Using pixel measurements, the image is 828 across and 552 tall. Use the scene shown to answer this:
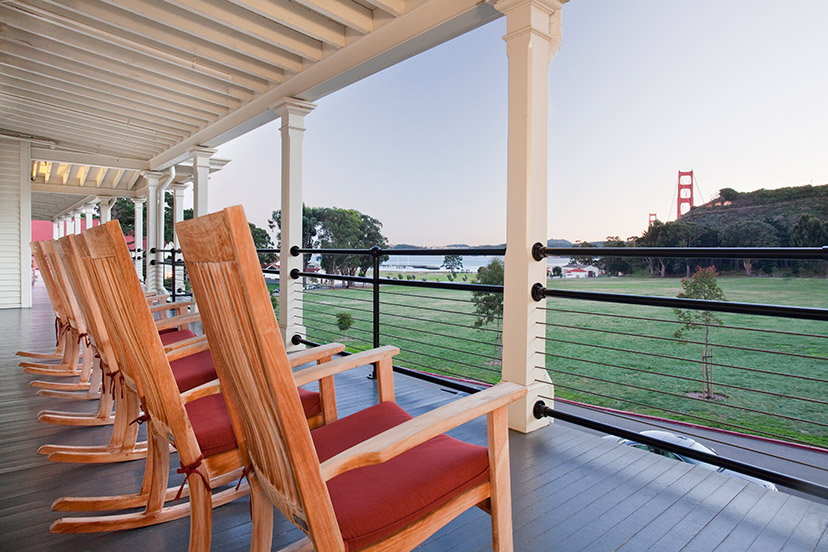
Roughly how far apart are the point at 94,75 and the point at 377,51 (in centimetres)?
288

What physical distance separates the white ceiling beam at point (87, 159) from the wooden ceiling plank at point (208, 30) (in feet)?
18.2

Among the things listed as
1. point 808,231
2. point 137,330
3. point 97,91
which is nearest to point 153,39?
point 97,91

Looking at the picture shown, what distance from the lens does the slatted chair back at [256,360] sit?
0.73 metres

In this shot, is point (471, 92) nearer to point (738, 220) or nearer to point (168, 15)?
point (738, 220)

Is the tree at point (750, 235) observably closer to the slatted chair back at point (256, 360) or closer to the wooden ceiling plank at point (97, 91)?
the wooden ceiling plank at point (97, 91)

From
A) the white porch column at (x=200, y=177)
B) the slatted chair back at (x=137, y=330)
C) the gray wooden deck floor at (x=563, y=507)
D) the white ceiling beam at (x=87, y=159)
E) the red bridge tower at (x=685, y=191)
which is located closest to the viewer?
the slatted chair back at (x=137, y=330)

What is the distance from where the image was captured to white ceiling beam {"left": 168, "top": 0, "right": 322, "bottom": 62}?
3.12m

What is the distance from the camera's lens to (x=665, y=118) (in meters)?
17.6

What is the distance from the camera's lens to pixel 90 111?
5.43 m

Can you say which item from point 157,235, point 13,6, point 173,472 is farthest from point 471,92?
point 173,472

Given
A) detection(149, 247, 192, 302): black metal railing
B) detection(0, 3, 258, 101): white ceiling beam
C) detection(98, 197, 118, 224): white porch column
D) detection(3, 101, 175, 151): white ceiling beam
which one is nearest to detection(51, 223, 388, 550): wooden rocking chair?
detection(0, 3, 258, 101): white ceiling beam

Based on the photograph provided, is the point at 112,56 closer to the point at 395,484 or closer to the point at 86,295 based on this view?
the point at 86,295

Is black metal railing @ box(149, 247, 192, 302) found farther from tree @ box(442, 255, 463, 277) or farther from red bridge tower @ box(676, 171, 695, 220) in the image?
red bridge tower @ box(676, 171, 695, 220)

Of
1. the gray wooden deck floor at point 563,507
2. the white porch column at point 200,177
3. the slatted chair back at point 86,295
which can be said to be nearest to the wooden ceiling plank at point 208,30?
the slatted chair back at point 86,295
